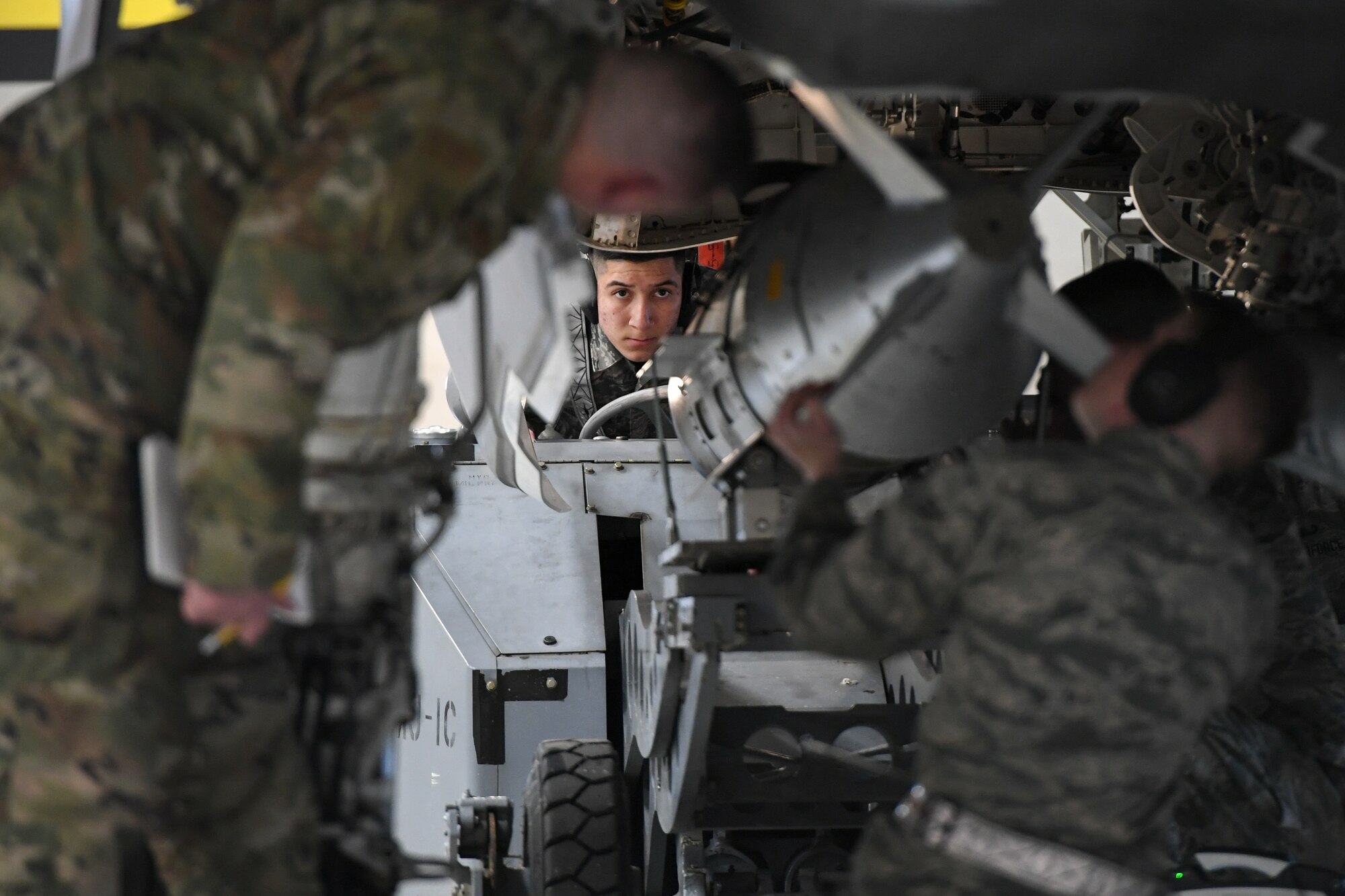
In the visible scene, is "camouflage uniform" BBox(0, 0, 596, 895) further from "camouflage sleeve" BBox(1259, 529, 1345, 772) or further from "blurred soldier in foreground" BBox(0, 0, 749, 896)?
"camouflage sleeve" BBox(1259, 529, 1345, 772)

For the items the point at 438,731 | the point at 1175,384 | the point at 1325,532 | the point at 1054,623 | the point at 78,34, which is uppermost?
the point at 78,34

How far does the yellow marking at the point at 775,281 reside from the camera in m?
2.64

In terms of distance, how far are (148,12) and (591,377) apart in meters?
3.59

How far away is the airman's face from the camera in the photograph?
5613 millimetres

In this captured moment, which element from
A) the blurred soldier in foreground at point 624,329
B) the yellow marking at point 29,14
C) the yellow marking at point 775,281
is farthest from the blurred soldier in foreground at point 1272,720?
the blurred soldier in foreground at point 624,329

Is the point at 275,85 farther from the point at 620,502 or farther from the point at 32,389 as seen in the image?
the point at 620,502

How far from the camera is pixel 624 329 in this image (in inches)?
225

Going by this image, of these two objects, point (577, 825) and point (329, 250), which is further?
point (577, 825)

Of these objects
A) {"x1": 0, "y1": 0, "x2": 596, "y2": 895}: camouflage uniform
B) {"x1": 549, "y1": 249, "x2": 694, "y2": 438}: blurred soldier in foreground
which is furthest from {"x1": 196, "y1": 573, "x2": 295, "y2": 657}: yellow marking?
{"x1": 549, "y1": 249, "x2": 694, "y2": 438}: blurred soldier in foreground

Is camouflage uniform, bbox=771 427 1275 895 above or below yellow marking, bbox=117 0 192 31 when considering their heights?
below

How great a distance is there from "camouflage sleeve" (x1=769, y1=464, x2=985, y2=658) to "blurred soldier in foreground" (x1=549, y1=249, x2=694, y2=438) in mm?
3322

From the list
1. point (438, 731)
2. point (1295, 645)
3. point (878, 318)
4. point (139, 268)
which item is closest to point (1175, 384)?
point (878, 318)

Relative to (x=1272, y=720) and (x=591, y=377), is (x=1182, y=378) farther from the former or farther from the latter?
(x=591, y=377)

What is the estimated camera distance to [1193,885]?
257 centimetres
